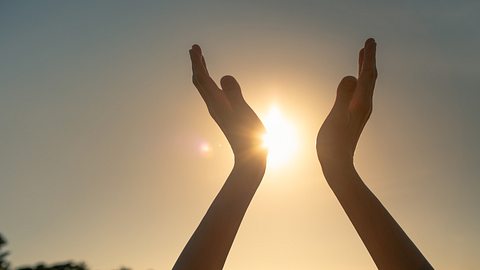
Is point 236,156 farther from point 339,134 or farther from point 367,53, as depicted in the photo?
point 367,53

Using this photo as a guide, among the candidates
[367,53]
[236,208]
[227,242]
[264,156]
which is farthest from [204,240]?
[367,53]

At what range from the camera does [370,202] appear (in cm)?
289

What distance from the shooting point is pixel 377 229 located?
272cm

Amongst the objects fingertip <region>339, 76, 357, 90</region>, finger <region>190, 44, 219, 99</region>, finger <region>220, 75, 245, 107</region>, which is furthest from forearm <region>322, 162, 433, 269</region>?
finger <region>190, 44, 219, 99</region>

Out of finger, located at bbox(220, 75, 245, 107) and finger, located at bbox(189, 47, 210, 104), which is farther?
finger, located at bbox(189, 47, 210, 104)

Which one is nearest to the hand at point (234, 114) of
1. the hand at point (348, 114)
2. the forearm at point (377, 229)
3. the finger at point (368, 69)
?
the hand at point (348, 114)

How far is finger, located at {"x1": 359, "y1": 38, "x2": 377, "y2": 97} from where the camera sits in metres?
4.38

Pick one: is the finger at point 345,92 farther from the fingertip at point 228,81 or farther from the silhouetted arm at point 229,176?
the fingertip at point 228,81

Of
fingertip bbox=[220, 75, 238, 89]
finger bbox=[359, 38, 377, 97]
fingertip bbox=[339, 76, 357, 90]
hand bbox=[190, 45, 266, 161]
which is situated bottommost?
hand bbox=[190, 45, 266, 161]

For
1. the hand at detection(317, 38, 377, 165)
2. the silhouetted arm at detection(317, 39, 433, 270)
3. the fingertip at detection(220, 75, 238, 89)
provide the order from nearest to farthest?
1. the silhouetted arm at detection(317, 39, 433, 270)
2. the hand at detection(317, 38, 377, 165)
3. the fingertip at detection(220, 75, 238, 89)

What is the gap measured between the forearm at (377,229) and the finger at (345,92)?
1.02 meters

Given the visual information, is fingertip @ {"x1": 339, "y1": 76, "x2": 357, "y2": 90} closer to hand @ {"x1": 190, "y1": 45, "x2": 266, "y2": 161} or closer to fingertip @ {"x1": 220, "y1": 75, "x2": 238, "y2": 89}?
hand @ {"x1": 190, "y1": 45, "x2": 266, "y2": 161}

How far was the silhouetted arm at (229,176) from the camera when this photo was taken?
2.55 m

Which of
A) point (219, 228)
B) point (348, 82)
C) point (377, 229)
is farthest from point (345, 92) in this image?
point (219, 228)
